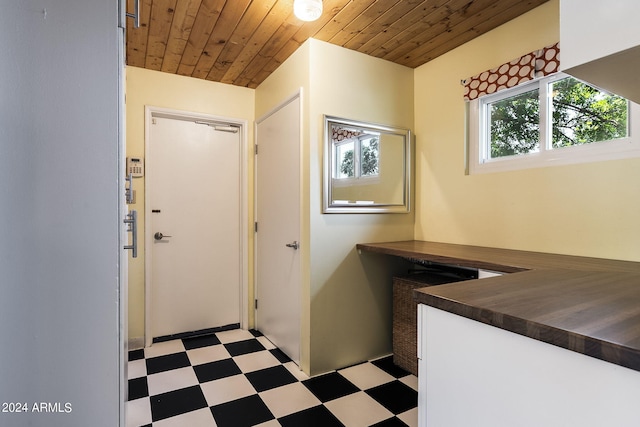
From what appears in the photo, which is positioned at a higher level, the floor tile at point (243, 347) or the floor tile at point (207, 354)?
the floor tile at point (207, 354)

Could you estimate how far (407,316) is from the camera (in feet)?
7.34

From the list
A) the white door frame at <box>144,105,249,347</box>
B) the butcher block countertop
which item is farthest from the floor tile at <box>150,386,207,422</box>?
the butcher block countertop

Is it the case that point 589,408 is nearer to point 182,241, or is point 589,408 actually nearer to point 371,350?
point 371,350

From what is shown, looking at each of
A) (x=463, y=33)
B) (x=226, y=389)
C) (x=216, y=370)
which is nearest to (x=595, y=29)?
(x=463, y=33)

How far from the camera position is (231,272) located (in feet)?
10.0

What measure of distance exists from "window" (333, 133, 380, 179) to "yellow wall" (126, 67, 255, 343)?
1.28m

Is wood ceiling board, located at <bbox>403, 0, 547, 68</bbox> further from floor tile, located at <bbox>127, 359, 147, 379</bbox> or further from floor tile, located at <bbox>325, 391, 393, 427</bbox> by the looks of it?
floor tile, located at <bbox>127, 359, 147, 379</bbox>

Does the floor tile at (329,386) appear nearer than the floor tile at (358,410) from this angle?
No

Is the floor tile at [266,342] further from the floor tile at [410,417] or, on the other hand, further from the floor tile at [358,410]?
the floor tile at [410,417]

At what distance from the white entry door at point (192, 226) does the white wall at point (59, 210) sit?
6.86ft

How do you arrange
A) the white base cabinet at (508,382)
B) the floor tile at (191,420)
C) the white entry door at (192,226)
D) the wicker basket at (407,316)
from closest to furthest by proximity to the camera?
the white base cabinet at (508,382) < the floor tile at (191,420) < the wicker basket at (407,316) < the white entry door at (192,226)

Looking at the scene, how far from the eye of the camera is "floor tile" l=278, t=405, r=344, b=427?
1.69m

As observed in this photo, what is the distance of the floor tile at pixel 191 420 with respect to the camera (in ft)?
5.51

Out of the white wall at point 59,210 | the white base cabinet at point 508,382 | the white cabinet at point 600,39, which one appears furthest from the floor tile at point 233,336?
the white cabinet at point 600,39
